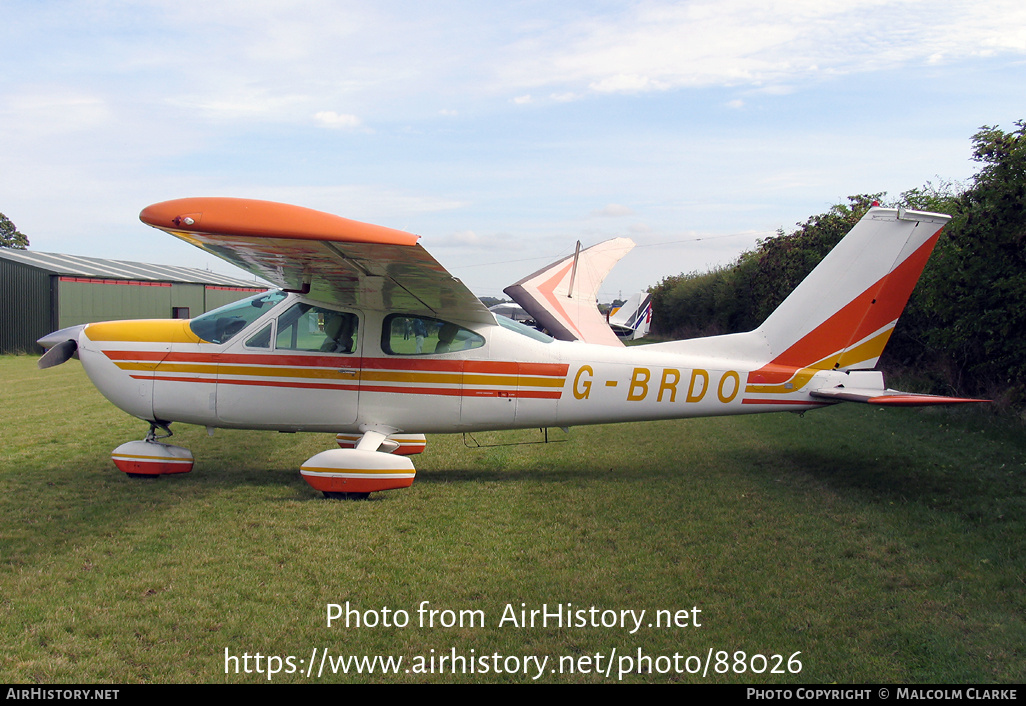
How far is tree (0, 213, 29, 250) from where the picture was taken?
57.5 m

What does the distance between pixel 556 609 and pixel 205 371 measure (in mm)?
4619

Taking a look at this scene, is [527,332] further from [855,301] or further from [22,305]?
[22,305]

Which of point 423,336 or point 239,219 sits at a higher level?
point 239,219

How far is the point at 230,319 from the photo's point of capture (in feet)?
22.5

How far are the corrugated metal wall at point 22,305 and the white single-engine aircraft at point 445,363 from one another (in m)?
20.9

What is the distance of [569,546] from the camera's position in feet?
15.7

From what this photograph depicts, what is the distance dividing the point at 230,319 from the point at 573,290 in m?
10.0

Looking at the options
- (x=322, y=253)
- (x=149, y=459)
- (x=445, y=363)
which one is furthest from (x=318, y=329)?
(x=149, y=459)

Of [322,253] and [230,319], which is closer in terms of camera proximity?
[322,253]

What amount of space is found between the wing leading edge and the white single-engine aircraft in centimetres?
5

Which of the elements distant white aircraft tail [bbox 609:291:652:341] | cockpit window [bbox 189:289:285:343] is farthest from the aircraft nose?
distant white aircraft tail [bbox 609:291:652:341]

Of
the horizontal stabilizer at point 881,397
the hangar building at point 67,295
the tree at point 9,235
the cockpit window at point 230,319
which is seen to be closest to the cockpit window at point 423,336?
the cockpit window at point 230,319
